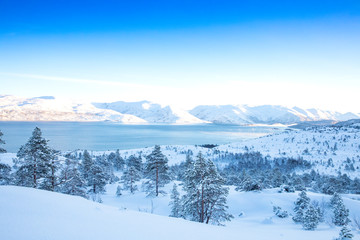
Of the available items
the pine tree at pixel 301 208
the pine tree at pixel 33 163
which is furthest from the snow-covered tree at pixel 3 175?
the pine tree at pixel 301 208

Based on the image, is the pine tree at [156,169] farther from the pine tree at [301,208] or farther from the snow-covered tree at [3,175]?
the pine tree at [301,208]

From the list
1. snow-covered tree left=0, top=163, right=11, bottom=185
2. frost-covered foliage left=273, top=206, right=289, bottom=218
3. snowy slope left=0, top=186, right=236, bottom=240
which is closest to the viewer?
snowy slope left=0, top=186, right=236, bottom=240

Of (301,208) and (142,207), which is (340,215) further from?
(142,207)

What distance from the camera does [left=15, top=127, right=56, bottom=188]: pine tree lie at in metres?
11.7

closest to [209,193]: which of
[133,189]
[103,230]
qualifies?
[103,230]

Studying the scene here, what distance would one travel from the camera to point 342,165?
6881 cm

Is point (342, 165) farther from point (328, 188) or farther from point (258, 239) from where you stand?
point (258, 239)

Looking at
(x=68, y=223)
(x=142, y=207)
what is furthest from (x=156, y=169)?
(x=68, y=223)

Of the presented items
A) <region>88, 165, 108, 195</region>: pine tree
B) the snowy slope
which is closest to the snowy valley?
the snowy slope

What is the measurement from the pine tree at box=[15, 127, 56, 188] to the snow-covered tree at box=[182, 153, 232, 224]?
31.5 ft

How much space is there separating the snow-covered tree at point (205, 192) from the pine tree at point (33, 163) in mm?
9603

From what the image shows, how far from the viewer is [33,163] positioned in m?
11.7

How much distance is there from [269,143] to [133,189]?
110 m

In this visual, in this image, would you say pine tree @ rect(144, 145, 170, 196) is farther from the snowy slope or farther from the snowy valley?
the snowy slope
